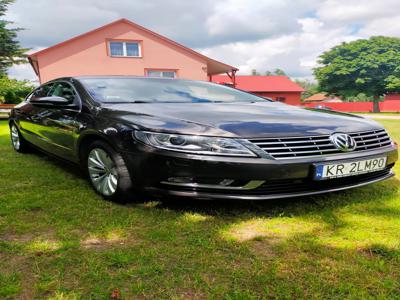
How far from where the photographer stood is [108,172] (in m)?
2.88

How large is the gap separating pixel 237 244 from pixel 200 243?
0.76ft

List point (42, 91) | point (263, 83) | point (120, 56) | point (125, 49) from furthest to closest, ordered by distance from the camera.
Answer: point (263, 83)
point (125, 49)
point (120, 56)
point (42, 91)

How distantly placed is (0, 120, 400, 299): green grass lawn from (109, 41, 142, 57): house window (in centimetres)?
1674

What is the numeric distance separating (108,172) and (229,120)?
115cm

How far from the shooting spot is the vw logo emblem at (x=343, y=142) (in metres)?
2.49

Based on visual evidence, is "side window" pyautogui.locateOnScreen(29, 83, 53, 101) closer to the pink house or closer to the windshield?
the windshield

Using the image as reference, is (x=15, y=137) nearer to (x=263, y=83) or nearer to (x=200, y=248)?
(x=200, y=248)

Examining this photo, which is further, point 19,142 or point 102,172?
point 19,142

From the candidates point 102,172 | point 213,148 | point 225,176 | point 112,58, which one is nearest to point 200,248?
point 225,176

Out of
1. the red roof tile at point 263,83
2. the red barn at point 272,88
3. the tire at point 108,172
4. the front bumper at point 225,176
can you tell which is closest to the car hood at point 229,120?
the front bumper at point 225,176

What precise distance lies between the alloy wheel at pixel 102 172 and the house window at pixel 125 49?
16.7 metres

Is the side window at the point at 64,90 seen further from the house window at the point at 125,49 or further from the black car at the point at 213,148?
the house window at the point at 125,49

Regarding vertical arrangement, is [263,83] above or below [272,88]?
above

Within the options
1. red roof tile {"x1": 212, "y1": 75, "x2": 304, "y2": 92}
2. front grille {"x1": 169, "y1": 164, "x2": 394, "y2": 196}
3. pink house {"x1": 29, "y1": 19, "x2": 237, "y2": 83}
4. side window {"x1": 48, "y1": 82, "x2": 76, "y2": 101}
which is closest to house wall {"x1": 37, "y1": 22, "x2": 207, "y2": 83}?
pink house {"x1": 29, "y1": 19, "x2": 237, "y2": 83}
